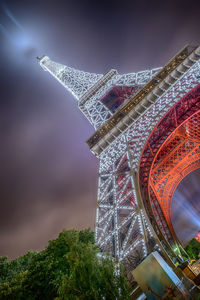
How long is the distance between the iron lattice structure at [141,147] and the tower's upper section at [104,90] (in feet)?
0.44

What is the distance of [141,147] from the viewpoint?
12.8 metres

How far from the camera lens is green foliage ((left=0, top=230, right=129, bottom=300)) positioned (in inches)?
195

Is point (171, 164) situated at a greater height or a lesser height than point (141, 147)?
lesser

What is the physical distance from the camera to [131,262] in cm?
870

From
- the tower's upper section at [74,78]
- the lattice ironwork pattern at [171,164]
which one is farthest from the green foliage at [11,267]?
the tower's upper section at [74,78]

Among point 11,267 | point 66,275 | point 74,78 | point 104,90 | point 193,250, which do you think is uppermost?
point 74,78

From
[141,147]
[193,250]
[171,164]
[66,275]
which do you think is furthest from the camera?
[193,250]

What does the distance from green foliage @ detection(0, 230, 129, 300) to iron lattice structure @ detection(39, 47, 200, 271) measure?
2.45 meters

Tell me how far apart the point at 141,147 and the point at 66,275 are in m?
9.33

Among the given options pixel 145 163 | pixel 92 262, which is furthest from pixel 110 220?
pixel 145 163

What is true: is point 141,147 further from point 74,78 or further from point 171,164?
point 74,78

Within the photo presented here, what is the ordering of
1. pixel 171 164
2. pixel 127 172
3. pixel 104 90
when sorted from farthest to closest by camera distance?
pixel 104 90, pixel 171 164, pixel 127 172

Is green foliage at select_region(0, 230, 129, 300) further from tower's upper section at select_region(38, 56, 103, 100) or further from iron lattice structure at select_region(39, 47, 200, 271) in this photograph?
tower's upper section at select_region(38, 56, 103, 100)

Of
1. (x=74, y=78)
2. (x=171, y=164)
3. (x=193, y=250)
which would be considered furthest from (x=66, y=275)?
(x=74, y=78)
